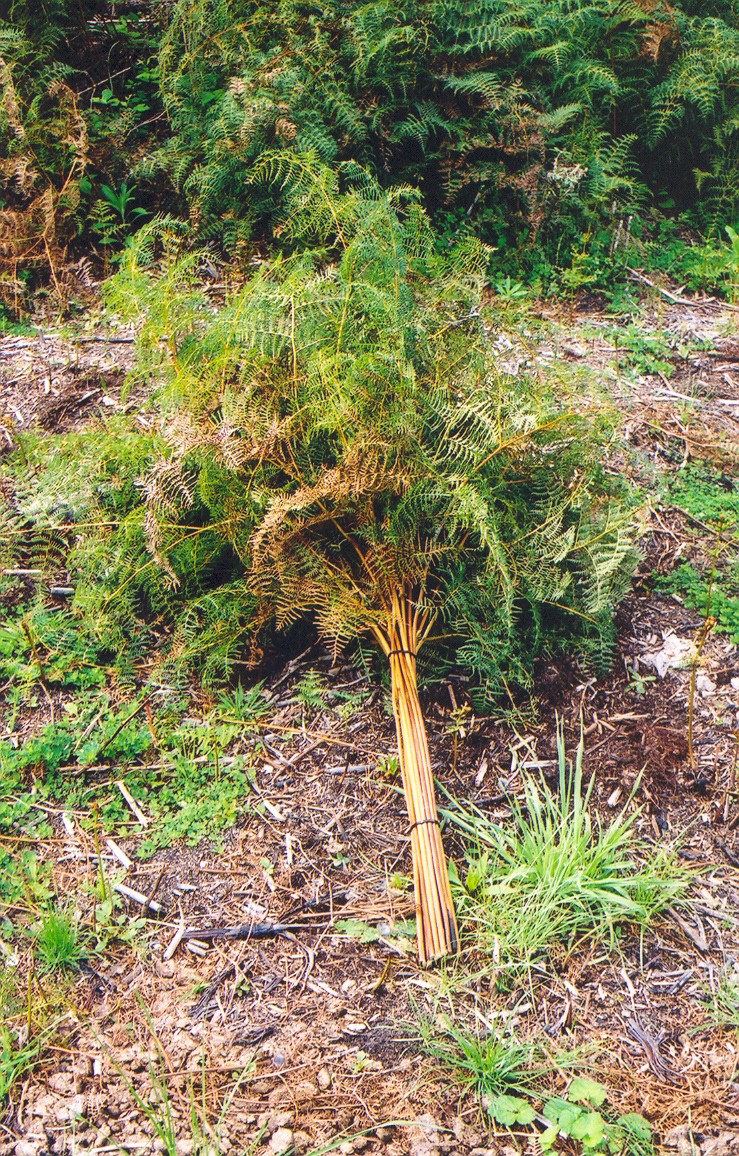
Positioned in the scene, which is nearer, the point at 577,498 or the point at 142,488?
the point at 577,498

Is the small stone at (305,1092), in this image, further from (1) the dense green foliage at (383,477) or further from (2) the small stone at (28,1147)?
(1) the dense green foliage at (383,477)

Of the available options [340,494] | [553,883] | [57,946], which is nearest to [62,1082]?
[57,946]

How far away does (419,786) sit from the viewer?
96.3 inches

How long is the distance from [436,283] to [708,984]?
2.32 meters

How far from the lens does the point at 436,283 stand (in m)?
3.23

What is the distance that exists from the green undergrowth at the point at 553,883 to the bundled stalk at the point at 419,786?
0.10 meters

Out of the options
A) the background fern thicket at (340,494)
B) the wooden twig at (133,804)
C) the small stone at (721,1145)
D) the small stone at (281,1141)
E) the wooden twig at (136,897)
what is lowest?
the small stone at (721,1145)

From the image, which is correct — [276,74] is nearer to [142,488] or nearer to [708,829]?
[142,488]

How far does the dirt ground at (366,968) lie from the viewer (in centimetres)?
199

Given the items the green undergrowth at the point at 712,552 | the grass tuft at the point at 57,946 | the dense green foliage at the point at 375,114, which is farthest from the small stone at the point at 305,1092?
the dense green foliage at the point at 375,114

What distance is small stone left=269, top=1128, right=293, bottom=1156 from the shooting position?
1927mm

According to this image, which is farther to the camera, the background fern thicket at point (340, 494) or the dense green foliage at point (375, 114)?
the dense green foliage at point (375, 114)

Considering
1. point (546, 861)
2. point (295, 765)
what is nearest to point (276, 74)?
point (295, 765)

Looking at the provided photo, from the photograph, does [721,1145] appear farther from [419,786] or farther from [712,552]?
[712,552]
